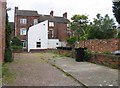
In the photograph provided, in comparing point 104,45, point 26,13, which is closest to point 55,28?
point 26,13

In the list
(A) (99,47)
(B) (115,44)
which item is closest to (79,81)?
(B) (115,44)

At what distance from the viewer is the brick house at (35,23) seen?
198 feet

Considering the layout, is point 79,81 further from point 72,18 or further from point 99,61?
point 72,18

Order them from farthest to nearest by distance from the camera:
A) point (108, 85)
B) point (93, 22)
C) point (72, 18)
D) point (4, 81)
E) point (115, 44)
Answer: point (72, 18), point (93, 22), point (115, 44), point (4, 81), point (108, 85)

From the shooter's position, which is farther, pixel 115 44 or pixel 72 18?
pixel 72 18

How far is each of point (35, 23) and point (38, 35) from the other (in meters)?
7.28

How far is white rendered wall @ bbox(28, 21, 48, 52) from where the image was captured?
54812mm

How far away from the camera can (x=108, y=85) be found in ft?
33.3

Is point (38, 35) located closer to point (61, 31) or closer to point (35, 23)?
point (35, 23)

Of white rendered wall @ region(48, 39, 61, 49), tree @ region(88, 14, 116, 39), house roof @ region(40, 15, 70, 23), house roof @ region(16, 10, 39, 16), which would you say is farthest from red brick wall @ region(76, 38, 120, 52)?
house roof @ region(40, 15, 70, 23)

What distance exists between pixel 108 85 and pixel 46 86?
7.72ft

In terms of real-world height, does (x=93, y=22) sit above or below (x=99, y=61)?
above

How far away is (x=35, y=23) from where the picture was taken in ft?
203

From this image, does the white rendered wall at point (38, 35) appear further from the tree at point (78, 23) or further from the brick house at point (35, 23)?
the tree at point (78, 23)
